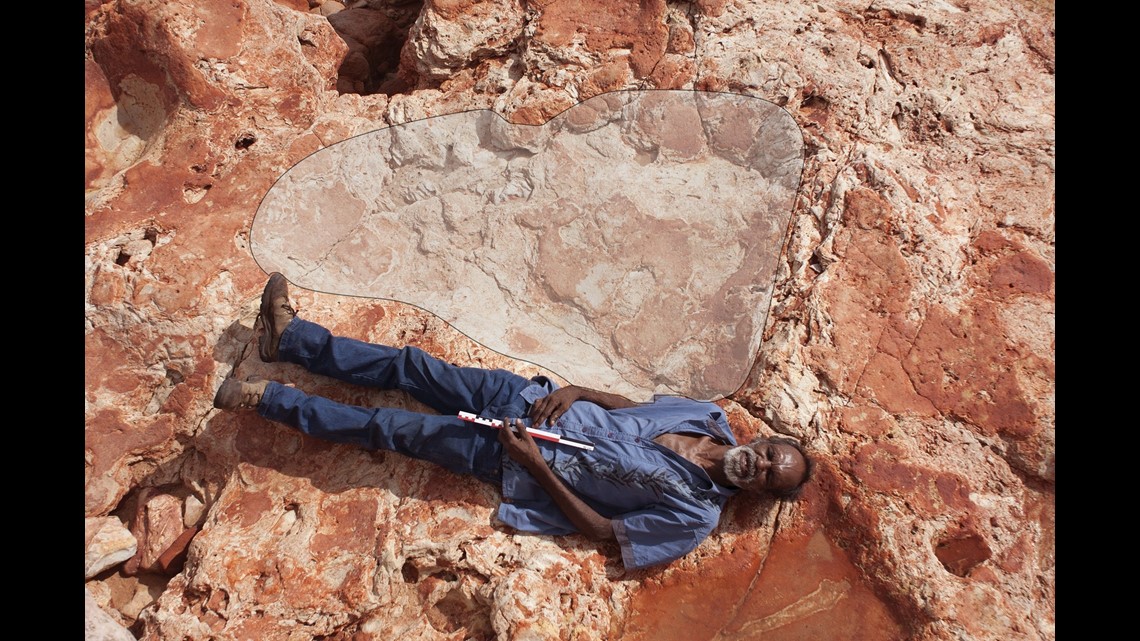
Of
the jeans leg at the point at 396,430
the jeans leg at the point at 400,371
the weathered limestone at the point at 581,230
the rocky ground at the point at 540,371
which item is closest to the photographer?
the rocky ground at the point at 540,371

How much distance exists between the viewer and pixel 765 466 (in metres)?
2.92

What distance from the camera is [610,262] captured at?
A: 12.1 ft

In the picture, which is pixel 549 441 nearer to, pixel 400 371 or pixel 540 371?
pixel 540 371

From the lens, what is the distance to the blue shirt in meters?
2.96

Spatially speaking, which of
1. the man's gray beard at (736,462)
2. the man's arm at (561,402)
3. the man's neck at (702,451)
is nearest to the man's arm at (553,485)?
the man's arm at (561,402)

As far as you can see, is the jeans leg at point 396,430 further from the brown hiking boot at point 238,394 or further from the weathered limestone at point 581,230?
the weathered limestone at point 581,230

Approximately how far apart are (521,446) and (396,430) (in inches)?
22.8

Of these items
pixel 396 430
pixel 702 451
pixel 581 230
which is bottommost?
pixel 396 430

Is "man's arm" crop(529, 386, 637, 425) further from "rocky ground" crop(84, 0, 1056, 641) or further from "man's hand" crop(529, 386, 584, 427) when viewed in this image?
"rocky ground" crop(84, 0, 1056, 641)

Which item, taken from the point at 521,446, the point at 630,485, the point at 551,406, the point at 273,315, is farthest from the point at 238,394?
the point at 630,485

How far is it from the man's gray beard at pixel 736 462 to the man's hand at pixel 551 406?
72 cm

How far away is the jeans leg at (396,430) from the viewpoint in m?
3.12

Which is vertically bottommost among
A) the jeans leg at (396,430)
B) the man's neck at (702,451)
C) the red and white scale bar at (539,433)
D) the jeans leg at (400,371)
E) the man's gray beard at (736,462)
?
the jeans leg at (396,430)

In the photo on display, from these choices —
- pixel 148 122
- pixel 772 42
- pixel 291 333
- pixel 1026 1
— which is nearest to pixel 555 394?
pixel 291 333
